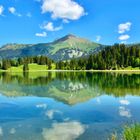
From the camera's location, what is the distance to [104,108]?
1458 inches

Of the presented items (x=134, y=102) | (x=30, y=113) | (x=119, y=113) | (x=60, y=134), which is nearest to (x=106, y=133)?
(x=60, y=134)

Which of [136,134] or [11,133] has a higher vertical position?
[136,134]

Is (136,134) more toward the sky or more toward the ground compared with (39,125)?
more toward the sky

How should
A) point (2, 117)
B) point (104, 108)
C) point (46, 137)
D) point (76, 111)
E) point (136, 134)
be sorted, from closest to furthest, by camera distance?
point (136, 134) < point (46, 137) < point (2, 117) < point (76, 111) < point (104, 108)

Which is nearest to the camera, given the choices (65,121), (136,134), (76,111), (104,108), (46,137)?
(136,134)

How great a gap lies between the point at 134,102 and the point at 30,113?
51.0 ft

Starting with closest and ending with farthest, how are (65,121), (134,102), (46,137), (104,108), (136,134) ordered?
(136,134) → (46,137) → (65,121) → (104,108) → (134,102)

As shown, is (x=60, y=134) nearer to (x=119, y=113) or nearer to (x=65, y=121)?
(x=65, y=121)

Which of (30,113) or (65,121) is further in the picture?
(30,113)

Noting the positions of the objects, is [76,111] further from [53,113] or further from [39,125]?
[39,125]

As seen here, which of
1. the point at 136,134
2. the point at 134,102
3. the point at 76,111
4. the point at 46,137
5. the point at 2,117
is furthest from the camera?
the point at 134,102

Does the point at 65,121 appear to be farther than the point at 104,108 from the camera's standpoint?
No

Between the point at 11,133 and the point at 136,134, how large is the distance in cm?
1106

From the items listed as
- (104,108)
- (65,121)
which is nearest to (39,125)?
(65,121)
